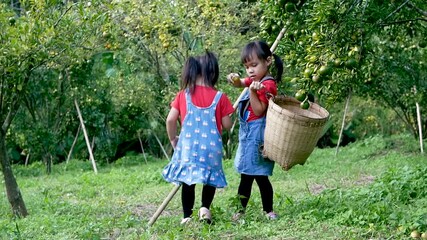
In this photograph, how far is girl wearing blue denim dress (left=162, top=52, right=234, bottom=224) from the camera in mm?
4957

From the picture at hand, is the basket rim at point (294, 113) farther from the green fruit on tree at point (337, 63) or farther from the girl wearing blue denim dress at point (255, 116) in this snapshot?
the green fruit on tree at point (337, 63)

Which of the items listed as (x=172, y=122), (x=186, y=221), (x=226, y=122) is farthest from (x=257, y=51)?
(x=186, y=221)

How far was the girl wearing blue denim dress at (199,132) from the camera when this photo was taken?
4.96 metres

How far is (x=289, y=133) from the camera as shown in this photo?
4.70 meters

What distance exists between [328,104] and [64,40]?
8.27ft

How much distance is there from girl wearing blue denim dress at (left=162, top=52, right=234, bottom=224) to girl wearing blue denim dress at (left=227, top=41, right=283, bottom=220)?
176 millimetres

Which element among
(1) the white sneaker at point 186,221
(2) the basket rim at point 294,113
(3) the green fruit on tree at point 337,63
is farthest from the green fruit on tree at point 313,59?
(1) the white sneaker at point 186,221

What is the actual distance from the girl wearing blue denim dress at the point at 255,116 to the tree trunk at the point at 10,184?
2423 millimetres

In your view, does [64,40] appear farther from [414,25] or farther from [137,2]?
[137,2]

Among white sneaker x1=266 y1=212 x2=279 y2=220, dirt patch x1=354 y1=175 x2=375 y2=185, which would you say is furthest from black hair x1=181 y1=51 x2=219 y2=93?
dirt patch x1=354 y1=175 x2=375 y2=185

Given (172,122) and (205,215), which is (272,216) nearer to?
(205,215)

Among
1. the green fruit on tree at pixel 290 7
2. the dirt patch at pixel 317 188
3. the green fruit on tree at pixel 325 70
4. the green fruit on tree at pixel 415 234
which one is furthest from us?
the dirt patch at pixel 317 188

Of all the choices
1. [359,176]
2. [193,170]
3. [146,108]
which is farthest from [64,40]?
[146,108]

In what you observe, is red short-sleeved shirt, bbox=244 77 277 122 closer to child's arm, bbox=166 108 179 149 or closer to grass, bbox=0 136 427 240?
child's arm, bbox=166 108 179 149
